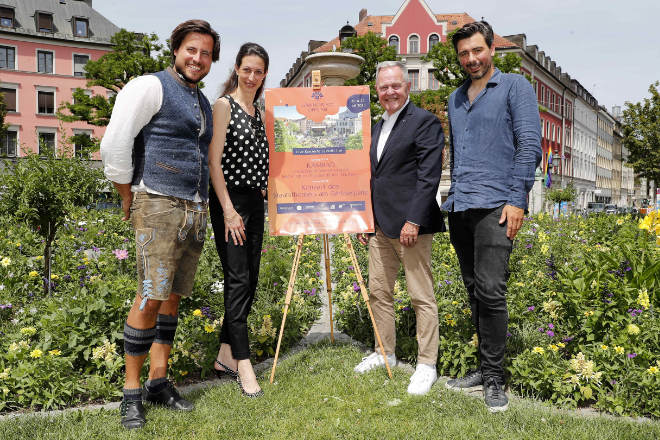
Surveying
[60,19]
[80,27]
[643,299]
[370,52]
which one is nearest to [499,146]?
[643,299]

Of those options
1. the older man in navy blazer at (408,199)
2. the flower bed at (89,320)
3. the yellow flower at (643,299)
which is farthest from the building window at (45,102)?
the yellow flower at (643,299)

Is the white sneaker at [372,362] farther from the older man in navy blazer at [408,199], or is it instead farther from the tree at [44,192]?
the tree at [44,192]

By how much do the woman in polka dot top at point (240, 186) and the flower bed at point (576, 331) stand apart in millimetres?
1473

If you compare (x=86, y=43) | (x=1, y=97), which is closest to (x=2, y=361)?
(x=1, y=97)

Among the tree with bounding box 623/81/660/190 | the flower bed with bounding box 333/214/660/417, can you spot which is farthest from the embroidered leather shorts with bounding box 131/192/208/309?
the tree with bounding box 623/81/660/190

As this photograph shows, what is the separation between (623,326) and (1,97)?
3842 centimetres

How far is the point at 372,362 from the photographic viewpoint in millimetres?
4098

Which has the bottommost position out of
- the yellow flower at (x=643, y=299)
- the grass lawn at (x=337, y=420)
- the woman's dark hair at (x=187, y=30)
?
the grass lawn at (x=337, y=420)

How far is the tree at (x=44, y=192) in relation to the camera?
17.9 ft

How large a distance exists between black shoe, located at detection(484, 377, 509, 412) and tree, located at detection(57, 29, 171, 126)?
2698 centimetres

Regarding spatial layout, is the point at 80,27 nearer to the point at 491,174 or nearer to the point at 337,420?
the point at 491,174

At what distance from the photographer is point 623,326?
12.0 feet

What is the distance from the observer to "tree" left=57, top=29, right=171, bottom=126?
1071 inches

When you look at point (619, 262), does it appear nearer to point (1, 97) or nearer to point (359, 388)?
point (359, 388)
